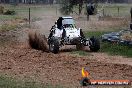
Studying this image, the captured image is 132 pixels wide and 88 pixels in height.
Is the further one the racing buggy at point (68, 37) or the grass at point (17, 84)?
the racing buggy at point (68, 37)

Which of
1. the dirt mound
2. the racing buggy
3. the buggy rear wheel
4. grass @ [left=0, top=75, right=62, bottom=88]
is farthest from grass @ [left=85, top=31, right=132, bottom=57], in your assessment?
grass @ [left=0, top=75, right=62, bottom=88]

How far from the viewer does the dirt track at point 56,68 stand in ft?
40.6

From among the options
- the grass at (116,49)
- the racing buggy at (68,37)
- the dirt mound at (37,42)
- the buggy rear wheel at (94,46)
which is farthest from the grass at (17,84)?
the dirt mound at (37,42)

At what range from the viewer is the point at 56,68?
46.3 feet

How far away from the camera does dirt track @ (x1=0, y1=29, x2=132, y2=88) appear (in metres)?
12.4

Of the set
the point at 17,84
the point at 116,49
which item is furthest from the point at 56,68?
the point at 116,49

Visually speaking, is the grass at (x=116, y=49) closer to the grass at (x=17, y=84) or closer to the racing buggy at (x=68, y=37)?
the racing buggy at (x=68, y=37)

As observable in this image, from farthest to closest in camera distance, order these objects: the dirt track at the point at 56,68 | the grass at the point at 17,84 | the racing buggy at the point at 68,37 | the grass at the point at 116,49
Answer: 1. the racing buggy at the point at 68,37
2. the grass at the point at 116,49
3. the dirt track at the point at 56,68
4. the grass at the point at 17,84

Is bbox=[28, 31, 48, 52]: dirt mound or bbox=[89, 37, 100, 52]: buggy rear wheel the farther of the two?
bbox=[28, 31, 48, 52]: dirt mound

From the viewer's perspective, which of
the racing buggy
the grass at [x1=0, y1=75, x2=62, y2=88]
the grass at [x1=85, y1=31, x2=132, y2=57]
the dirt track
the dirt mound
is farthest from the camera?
the dirt mound

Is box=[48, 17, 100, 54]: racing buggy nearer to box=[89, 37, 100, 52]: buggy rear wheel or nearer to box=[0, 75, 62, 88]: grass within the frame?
box=[89, 37, 100, 52]: buggy rear wheel

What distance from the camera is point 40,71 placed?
13445 mm

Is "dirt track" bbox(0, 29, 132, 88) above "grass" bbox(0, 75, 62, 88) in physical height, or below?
below

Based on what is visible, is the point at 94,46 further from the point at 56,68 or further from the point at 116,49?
the point at 56,68
